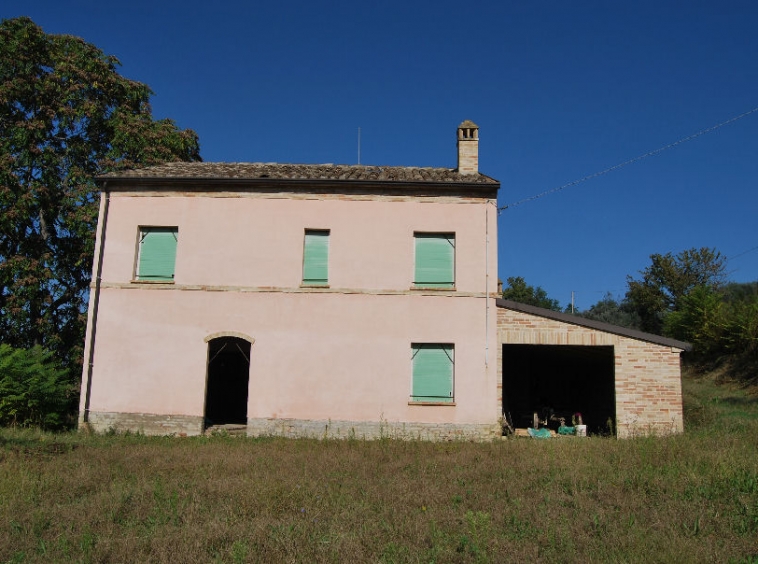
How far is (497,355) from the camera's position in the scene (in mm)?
14695

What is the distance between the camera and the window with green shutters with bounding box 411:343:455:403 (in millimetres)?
14531

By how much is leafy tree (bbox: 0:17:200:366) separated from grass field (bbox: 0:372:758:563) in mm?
8994

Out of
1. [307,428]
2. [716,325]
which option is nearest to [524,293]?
[716,325]

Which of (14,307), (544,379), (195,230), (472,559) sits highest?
(195,230)

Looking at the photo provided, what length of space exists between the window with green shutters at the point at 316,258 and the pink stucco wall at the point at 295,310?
0.18 metres

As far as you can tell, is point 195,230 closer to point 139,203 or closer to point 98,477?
point 139,203

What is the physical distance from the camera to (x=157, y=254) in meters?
15.6

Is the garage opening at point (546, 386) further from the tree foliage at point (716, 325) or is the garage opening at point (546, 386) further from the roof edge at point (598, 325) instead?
the tree foliage at point (716, 325)

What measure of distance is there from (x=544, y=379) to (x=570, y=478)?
11.9 meters

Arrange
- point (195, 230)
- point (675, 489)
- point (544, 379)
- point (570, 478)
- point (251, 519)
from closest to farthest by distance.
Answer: point (251, 519) < point (675, 489) < point (570, 478) < point (195, 230) < point (544, 379)

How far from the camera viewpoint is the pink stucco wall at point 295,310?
14609 mm

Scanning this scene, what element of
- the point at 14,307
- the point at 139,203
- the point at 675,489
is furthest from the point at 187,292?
the point at 675,489

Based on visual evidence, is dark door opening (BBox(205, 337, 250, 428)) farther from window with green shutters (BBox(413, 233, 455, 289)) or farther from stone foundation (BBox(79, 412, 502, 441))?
window with green shutters (BBox(413, 233, 455, 289))

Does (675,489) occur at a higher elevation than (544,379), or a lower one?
→ lower
